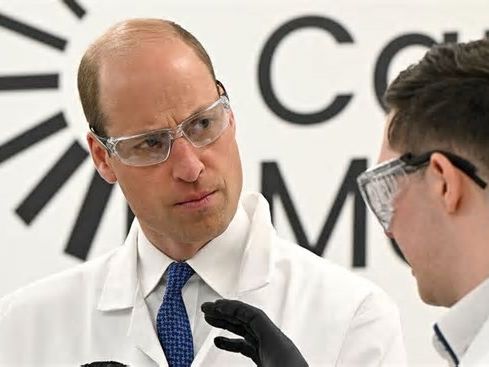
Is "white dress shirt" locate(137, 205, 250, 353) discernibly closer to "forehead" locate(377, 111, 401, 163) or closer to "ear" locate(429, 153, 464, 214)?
"forehead" locate(377, 111, 401, 163)

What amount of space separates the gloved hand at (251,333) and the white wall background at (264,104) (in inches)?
34.8

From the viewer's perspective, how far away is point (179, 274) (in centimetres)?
148

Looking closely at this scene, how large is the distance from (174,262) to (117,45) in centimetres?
32

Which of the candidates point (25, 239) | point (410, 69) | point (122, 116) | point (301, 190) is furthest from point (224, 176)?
point (25, 239)

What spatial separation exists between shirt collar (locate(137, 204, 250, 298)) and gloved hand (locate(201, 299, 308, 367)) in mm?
149

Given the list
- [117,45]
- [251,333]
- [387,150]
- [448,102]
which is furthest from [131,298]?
[448,102]

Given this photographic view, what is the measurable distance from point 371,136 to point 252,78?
278mm

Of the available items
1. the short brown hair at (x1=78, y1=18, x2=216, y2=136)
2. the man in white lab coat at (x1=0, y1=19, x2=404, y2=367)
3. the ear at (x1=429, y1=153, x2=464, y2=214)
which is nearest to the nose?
the man in white lab coat at (x1=0, y1=19, x2=404, y2=367)

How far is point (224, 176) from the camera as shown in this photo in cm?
142

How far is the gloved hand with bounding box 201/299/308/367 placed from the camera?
4.09 ft

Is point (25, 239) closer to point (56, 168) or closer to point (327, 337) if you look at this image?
point (56, 168)

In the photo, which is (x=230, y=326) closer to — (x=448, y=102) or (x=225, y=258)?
(x=225, y=258)

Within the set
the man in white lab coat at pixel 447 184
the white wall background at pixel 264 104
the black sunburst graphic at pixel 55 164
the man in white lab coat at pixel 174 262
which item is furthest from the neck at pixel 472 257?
the black sunburst graphic at pixel 55 164

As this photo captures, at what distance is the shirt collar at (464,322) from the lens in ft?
3.26
